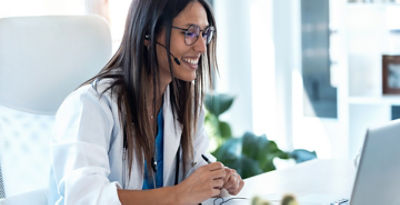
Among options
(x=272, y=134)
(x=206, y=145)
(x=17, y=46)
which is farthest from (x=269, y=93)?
(x=17, y=46)

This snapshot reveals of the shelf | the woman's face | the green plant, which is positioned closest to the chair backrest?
the woman's face

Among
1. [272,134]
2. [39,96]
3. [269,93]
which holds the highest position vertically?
[39,96]

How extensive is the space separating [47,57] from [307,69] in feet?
7.94

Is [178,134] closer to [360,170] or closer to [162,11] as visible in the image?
[162,11]

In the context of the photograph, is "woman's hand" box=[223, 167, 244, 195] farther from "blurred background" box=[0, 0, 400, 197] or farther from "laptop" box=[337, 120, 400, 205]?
"blurred background" box=[0, 0, 400, 197]

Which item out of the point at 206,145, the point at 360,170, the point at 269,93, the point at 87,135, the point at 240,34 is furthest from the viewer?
the point at 269,93

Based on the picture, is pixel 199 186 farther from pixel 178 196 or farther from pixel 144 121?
pixel 144 121

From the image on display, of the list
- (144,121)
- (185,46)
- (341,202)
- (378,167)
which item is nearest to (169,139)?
(144,121)

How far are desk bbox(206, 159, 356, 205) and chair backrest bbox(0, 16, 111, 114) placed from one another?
540mm

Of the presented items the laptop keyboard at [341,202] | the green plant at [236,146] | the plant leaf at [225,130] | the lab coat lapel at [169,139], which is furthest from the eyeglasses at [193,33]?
the plant leaf at [225,130]

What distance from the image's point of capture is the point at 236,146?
3.26 meters

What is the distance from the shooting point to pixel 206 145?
5.52 ft

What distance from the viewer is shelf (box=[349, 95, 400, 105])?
3203mm

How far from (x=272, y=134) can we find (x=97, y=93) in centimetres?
239
